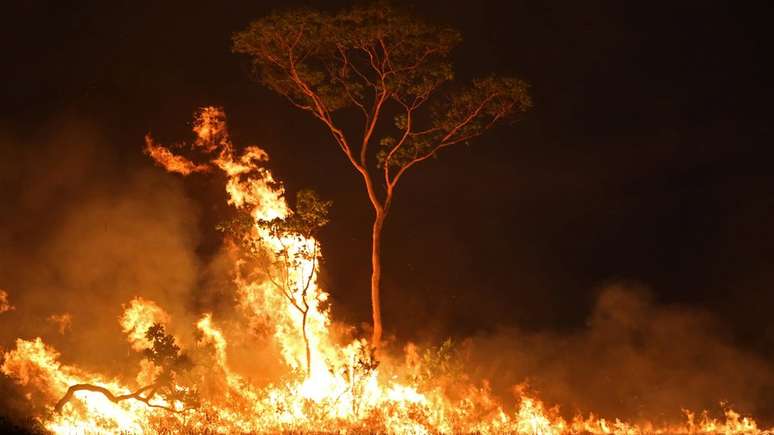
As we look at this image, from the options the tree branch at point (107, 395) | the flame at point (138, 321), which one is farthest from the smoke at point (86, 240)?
the tree branch at point (107, 395)

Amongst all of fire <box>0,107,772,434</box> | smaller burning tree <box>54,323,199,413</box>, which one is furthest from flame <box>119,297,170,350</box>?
smaller burning tree <box>54,323,199,413</box>

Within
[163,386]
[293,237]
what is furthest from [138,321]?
[293,237]

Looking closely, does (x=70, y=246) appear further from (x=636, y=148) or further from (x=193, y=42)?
(x=636, y=148)

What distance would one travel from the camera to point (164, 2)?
19.9 meters

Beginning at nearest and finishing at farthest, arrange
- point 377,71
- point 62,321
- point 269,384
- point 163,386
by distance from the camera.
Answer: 1. point 163,386
2. point 62,321
3. point 269,384
4. point 377,71

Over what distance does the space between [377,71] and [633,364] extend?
7.59 m

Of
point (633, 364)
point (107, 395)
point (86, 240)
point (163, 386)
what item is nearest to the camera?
point (107, 395)

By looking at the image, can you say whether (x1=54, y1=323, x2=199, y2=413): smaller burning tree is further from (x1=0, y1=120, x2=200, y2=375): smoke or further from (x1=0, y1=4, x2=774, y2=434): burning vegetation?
(x1=0, y1=120, x2=200, y2=375): smoke

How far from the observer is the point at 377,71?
1680 cm

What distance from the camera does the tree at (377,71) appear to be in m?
16.1

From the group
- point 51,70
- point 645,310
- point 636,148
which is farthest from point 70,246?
point 636,148

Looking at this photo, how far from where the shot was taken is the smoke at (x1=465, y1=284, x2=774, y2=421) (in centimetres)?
1691

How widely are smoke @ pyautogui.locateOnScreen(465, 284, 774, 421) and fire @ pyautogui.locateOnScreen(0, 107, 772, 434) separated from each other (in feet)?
1.89

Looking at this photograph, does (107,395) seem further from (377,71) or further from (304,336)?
(377,71)
